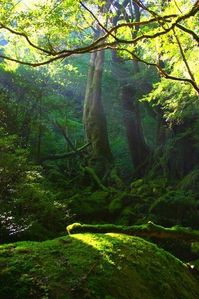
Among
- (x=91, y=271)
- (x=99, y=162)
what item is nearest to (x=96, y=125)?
(x=99, y=162)

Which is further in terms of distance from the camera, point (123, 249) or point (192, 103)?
point (192, 103)

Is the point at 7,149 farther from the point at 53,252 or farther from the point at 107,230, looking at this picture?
the point at 53,252

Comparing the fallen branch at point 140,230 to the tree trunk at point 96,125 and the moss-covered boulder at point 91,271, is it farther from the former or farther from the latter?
the tree trunk at point 96,125

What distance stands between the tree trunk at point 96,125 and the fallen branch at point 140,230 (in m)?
11.8

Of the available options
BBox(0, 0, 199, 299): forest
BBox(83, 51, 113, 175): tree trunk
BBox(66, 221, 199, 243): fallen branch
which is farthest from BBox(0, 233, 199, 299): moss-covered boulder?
BBox(83, 51, 113, 175): tree trunk

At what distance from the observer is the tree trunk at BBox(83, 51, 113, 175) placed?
17141 mm

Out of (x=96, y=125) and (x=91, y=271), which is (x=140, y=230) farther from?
(x=96, y=125)

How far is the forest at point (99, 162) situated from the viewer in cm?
254

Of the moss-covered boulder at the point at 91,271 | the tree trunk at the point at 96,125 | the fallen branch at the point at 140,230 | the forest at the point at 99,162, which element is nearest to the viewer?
the moss-covered boulder at the point at 91,271

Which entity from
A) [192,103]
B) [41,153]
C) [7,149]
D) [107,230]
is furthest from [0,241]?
[41,153]

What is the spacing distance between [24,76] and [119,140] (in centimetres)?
877

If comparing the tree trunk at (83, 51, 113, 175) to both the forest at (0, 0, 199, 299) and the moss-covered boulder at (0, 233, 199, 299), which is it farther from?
the moss-covered boulder at (0, 233, 199, 299)

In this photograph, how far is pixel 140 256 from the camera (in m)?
2.90

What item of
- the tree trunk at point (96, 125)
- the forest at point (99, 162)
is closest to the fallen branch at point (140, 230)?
the forest at point (99, 162)
